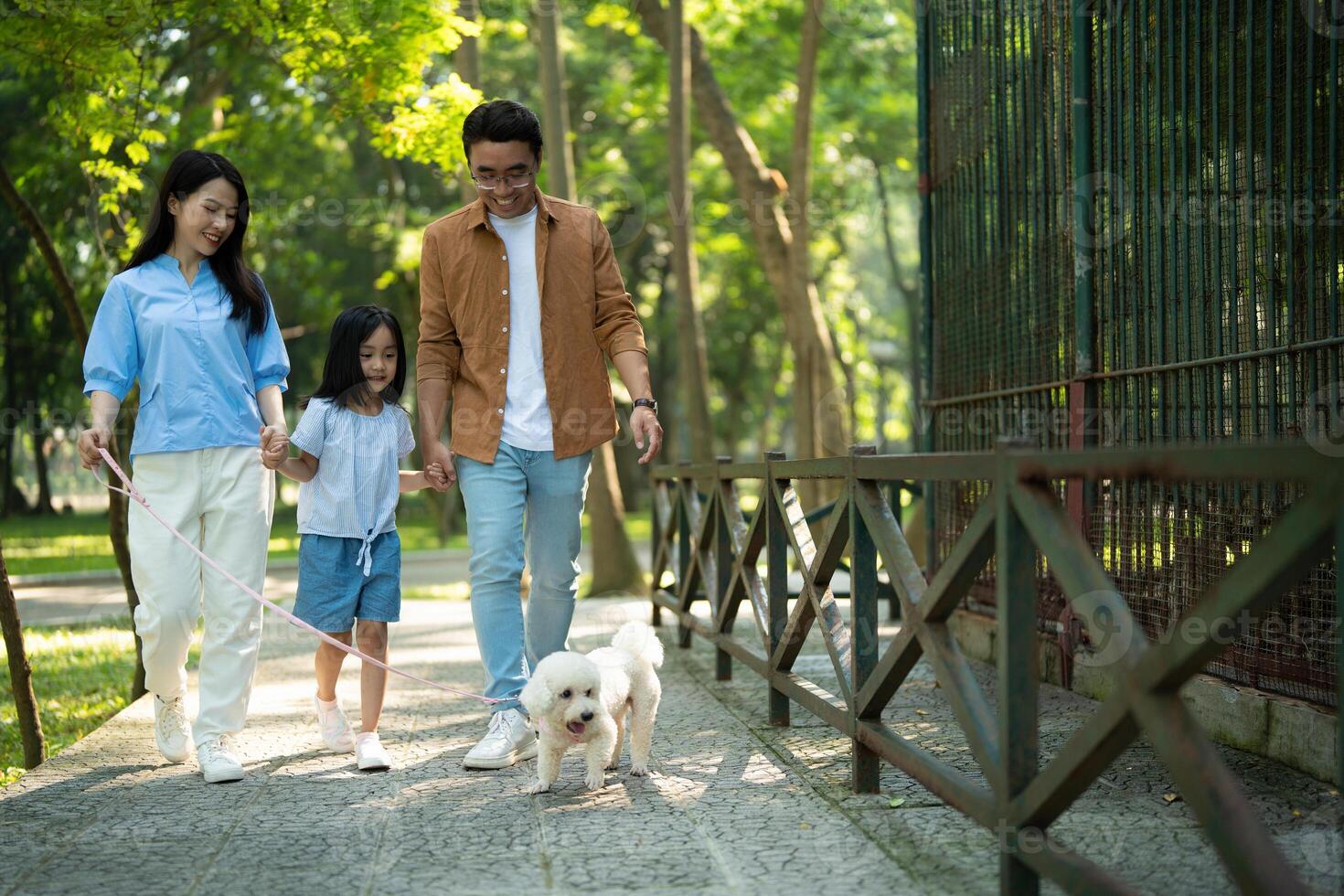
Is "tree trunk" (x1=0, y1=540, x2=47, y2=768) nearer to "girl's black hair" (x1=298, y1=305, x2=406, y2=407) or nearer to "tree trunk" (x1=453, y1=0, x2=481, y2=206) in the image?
"girl's black hair" (x1=298, y1=305, x2=406, y2=407)

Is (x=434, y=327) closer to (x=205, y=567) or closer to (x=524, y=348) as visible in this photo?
(x=524, y=348)

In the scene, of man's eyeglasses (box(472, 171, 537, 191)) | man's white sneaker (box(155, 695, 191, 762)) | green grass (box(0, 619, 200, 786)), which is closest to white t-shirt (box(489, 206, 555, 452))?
man's eyeglasses (box(472, 171, 537, 191))

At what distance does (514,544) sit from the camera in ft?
16.8

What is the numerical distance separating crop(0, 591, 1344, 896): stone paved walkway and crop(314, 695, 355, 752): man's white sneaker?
59 millimetres

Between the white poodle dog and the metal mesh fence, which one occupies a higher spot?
the metal mesh fence

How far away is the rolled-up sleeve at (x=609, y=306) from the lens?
5.28 m

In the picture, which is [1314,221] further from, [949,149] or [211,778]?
[211,778]

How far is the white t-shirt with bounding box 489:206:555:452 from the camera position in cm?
509

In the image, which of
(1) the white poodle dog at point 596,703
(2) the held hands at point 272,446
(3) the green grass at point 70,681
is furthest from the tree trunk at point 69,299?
(1) the white poodle dog at point 596,703

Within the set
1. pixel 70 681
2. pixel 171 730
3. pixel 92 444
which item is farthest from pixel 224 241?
pixel 70 681

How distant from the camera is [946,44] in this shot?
839 centimetres

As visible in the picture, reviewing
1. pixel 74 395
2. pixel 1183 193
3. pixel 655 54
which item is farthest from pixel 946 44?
pixel 74 395

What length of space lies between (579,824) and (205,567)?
1839 mm

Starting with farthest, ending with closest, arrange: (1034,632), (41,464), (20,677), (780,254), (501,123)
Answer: (41,464), (780,254), (20,677), (501,123), (1034,632)
